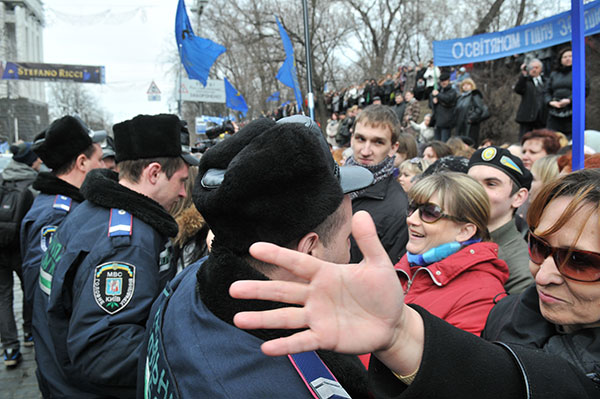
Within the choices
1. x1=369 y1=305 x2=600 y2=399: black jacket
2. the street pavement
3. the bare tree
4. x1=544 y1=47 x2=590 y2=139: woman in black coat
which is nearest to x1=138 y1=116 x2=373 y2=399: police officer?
x1=369 y1=305 x2=600 y2=399: black jacket

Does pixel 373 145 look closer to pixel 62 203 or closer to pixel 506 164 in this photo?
pixel 506 164

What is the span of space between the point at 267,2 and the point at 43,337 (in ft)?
75.0

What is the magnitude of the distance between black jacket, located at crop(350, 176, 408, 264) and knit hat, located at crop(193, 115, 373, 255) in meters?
1.83

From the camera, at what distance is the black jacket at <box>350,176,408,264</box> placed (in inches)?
120

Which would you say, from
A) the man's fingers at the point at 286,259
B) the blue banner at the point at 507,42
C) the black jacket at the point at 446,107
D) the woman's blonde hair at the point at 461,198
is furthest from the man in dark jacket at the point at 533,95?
the man's fingers at the point at 286,259

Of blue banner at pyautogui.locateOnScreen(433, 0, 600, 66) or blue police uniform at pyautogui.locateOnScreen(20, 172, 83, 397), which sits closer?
blue police uniform at pyautogui.locateOnScreen(20, 172, 83, 397)

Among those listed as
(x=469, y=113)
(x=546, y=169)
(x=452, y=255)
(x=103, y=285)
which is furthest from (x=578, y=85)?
(x=469, y=113)

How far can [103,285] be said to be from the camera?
74.5 inches

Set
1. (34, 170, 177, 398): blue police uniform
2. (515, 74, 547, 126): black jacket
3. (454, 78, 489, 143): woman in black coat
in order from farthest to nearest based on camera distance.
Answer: (454, 78, 489, 143): woman in black coat, (515, 74, 547, 126): black jacket, (34, 170, 177, 398): blue police uniform

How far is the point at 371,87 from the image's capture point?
15922mm

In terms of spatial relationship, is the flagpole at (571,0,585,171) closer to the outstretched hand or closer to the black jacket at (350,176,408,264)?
the black jacket at (350,176,408,264)

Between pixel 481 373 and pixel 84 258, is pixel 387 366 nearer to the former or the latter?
pixel 481 373

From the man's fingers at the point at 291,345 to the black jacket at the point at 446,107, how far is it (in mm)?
9690

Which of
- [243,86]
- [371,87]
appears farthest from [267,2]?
[371,87]
